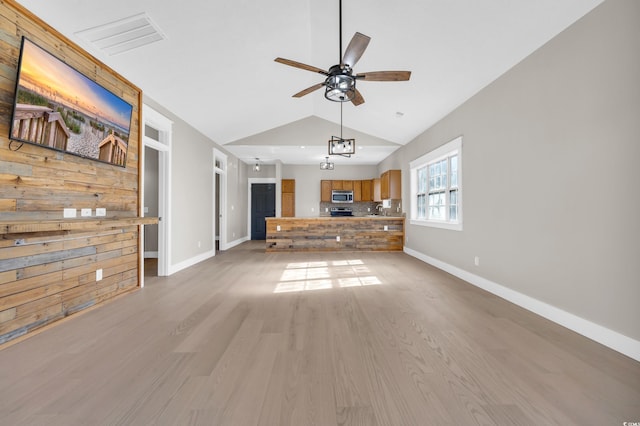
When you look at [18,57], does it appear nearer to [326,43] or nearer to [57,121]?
[57,121]

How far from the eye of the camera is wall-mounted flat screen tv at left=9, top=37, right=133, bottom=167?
7.27 feet

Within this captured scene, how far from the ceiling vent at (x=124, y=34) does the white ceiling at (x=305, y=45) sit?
0.22ft

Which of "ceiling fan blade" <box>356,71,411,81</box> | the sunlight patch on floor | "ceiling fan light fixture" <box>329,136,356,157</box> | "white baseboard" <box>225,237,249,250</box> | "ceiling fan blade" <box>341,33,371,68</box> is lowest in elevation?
the sunlight patch on floor

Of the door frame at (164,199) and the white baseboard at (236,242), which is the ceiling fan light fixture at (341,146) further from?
the white baseboard at (236,242)

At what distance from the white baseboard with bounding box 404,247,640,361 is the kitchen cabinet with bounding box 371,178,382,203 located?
16.9 feet

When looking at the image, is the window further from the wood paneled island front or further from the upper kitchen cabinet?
the upper kitchen cabinet

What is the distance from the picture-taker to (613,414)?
1434 mm

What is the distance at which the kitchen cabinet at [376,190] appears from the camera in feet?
29.9

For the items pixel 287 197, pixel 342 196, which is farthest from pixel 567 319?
pixel 287 197

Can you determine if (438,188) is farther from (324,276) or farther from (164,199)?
(164,199)

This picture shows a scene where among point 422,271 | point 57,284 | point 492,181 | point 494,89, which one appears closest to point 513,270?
point 492,181

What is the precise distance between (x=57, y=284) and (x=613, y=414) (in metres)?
4.06

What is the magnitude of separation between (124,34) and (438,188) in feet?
16.6

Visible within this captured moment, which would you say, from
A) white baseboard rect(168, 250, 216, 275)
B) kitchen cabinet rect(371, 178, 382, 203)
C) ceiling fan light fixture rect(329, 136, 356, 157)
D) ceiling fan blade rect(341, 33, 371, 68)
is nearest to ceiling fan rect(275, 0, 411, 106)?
ceiling fan blade rect(341, 33, 371, 68)
